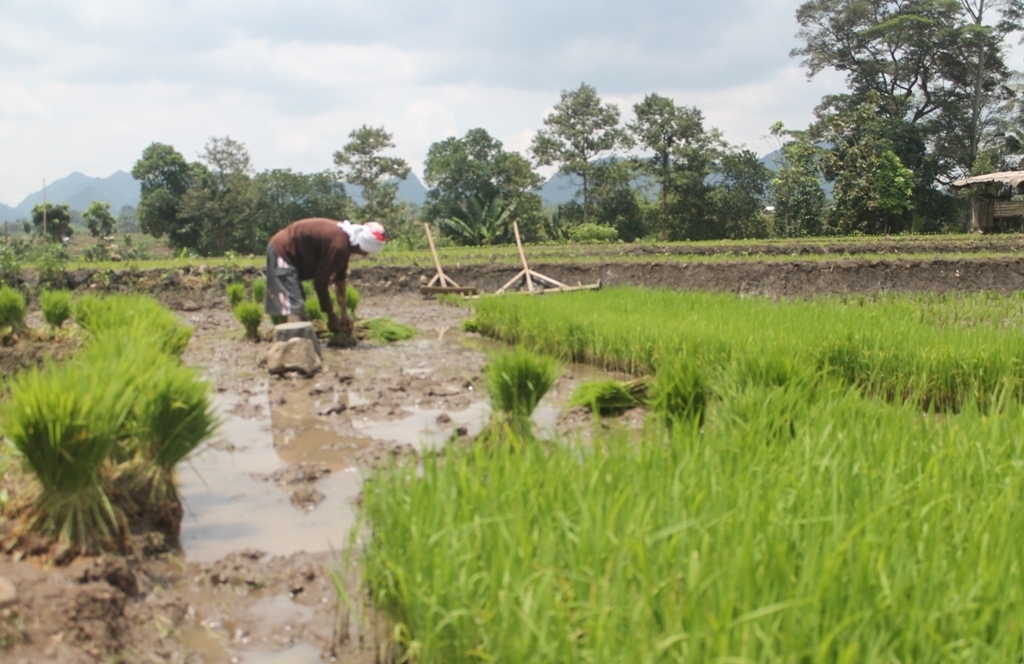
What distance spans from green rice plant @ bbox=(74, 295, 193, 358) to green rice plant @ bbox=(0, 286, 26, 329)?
19.4 inches

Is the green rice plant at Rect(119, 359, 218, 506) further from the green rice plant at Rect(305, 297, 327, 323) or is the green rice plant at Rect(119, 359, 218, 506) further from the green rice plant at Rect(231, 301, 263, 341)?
the green rice plant at Rect(305, 297, 327, 323)

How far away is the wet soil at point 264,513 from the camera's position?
2.17 meters

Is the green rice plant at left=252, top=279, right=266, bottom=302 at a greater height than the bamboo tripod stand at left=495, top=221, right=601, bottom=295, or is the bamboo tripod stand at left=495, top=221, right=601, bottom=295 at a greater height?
the green rice plant at left=252, top=279, right=266, bottom=302

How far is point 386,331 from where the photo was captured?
7875 mm

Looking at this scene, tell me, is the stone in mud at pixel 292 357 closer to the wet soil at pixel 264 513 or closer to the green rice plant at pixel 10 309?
the wet soil at pixel 264 513

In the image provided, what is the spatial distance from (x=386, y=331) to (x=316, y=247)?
4.30 ft

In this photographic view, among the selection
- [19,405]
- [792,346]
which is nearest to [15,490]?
[19,405]

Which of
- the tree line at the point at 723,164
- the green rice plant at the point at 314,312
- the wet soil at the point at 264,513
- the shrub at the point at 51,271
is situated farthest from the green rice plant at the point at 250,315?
the tree line at the point at 723,164

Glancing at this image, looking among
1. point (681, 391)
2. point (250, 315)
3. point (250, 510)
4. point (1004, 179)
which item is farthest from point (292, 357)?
point (1004, 179)

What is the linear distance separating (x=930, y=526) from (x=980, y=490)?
53 centimetres

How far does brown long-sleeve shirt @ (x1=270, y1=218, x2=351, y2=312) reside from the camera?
264 inches

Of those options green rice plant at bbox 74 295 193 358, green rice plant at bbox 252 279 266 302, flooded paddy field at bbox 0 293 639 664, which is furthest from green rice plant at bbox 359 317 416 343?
green rice plant at bbox 74 295 193 358

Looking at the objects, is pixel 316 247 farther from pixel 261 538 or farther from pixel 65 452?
pixel 65 452

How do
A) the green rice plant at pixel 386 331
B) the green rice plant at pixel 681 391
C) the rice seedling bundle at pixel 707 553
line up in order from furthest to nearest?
the green rice plant at pixel 386 331
the green rice plant at pixel 681 391
the rice seedling bundle at pixel 707 553
